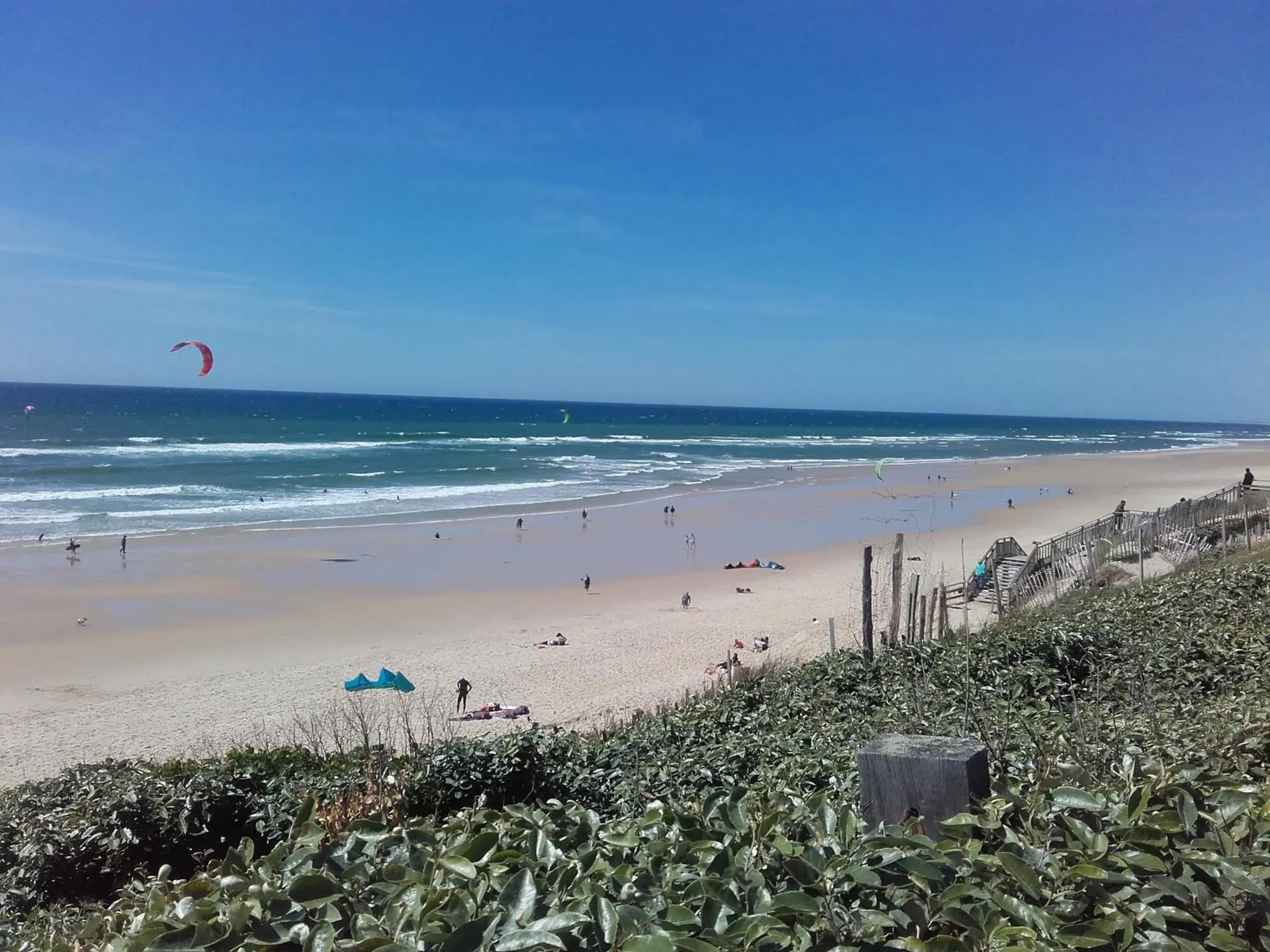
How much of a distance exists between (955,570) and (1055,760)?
2012 cm

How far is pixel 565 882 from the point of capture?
1952 millimetres

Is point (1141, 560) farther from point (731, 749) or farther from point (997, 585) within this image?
point (731, 749)

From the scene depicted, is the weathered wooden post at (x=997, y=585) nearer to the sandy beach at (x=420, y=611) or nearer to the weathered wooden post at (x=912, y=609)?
the sandy beach at (x=420, y=611)

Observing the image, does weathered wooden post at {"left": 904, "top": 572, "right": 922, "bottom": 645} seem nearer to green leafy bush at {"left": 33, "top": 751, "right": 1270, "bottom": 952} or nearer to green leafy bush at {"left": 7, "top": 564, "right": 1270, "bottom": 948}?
green leafy bush at {"left": 7, "top": 564, "right": 1270, "bottom": 948}

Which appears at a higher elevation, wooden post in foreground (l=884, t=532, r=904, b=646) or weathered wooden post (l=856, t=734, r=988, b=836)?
weathered wooden post (l=856, t=734, r=988, b=836)

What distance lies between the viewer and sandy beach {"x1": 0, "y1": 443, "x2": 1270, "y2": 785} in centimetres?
1304

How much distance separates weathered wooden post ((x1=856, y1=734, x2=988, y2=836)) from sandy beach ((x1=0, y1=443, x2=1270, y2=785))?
7.10m

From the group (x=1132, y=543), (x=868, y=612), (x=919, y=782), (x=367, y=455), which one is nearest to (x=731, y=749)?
(x=919, y=782)

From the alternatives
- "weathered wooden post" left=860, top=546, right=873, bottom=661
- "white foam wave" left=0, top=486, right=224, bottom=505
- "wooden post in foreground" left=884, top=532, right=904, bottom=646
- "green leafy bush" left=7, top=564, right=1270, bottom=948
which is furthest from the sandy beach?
"white foam wave" left=0, top=486, right=224, bottom=505

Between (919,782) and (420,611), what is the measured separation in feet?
58.3

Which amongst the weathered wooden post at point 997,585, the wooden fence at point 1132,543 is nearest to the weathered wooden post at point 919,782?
the weathered wooden post at point 997,585

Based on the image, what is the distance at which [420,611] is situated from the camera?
19.2 meters

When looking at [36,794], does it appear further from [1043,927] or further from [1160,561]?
[1160,561]

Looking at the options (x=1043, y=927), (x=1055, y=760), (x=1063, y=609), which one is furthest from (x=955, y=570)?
(x=1043, y=927)
